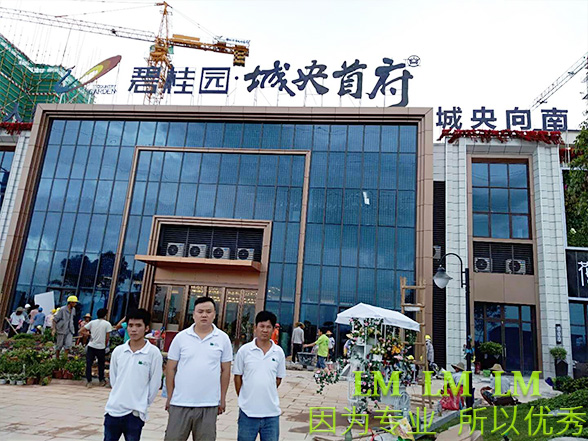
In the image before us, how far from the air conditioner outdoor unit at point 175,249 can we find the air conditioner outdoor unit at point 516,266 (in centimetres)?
1440

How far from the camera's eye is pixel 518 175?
19.8 meters

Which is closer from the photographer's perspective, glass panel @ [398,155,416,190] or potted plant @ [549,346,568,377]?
potted plant @ [549,346,568,377]

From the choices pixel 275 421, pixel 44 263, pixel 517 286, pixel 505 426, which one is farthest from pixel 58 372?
pixel 517 286

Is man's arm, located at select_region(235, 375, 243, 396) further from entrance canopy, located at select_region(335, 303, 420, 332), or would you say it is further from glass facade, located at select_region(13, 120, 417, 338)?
glass facade, located at select_region(13, 120, 417, 338)

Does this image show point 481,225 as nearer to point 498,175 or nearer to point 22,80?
point 498,175

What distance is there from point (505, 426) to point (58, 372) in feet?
31.5

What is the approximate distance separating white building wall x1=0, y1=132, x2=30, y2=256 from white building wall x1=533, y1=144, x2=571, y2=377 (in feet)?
79.2

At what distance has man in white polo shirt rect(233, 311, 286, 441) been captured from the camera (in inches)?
156

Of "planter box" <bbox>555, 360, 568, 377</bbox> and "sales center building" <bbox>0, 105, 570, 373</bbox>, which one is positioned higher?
"sales center building" <bbox>0, 105, 570, 373</bbox>

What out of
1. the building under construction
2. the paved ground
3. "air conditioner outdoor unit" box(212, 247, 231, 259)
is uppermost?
the building under construction

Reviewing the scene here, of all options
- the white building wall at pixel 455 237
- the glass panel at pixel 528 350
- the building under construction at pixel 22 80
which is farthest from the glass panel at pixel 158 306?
the building under construction at pixel 22 80

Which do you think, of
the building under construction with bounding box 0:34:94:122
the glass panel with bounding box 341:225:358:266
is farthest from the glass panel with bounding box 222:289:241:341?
the building under construction with bounding box 0:34:94:122

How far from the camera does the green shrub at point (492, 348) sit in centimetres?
1717

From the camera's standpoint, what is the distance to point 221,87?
68.8ft
